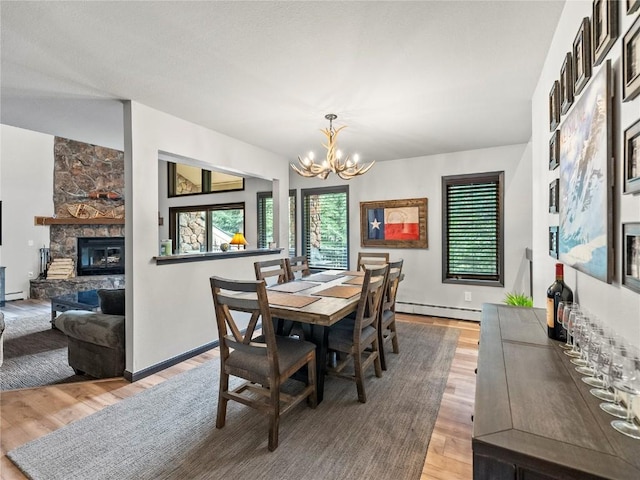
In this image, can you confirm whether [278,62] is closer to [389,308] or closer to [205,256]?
[205,256]

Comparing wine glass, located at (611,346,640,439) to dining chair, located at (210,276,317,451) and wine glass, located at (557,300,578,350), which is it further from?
dining chair, located at (210,276,317,451)

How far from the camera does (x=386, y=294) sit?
2.95 m

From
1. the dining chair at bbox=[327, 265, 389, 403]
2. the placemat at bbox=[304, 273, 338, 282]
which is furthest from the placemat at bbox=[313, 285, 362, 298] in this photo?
the placemat at bbox=[304, 273, 338, 282]

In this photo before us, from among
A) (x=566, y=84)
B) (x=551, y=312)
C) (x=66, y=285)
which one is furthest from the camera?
(x=66, y=285)

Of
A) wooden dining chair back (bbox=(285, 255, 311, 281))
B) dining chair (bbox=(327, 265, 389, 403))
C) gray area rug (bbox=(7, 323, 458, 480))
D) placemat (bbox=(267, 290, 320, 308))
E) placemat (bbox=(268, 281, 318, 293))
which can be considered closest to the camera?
gray area rug (bbox=(7, 323, 458, 480))

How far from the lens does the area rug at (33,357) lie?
9.48ft

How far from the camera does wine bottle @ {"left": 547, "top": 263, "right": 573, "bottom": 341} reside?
1.37 metres

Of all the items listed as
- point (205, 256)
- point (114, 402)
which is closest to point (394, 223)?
point (205, 256)

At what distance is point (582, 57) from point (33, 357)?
206 inches

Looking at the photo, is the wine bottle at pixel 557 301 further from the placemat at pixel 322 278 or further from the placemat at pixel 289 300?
the placemat at pixel 322 278

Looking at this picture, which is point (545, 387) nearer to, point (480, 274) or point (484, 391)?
point (484, 391)

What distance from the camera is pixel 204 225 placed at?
21.4ft

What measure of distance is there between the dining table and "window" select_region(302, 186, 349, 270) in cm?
238

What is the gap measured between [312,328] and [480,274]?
3.14m
